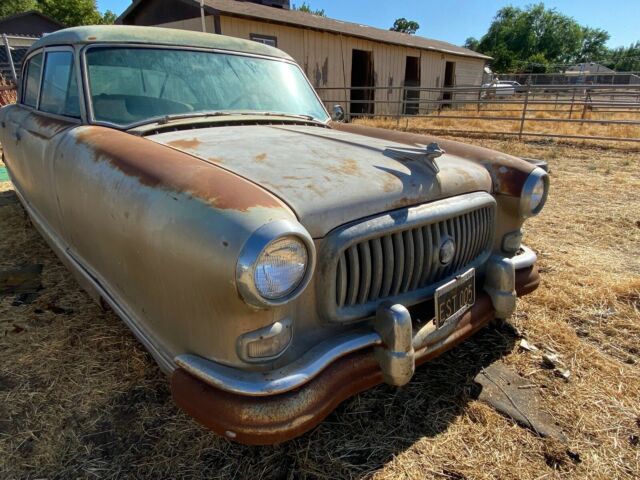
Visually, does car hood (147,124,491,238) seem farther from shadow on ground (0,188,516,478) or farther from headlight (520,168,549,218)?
shadow on ground (0,188,516,478)

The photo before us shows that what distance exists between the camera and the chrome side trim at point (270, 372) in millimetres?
1396

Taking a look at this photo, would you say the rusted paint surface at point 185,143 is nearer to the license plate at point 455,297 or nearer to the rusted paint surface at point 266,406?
the rusted paint surface at point 266,406

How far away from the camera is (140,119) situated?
7.97ft

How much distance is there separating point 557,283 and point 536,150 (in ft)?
23.4

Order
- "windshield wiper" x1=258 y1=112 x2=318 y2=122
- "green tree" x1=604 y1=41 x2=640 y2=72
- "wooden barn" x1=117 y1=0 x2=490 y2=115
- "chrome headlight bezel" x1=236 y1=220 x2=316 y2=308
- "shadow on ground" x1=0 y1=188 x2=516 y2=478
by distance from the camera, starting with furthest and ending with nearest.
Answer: "green tree" x1=604 y1=41 x2=640 y2=72 < "wooden barn" x1=117 y1=0 x2=490 y2=115 < "windshield wiper" x1=258 y1=112 x2=318 y2=122 < "shadow on ground" x1=0 y1=188 x2=516 y2=478 < "chrome headlight bezel" x1=236 y1=220 x2=316 y2=308

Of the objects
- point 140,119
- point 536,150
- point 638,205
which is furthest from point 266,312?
point 536,150

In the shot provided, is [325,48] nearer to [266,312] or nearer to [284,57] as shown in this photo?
[284,57]

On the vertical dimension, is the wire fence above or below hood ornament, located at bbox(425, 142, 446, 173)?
below

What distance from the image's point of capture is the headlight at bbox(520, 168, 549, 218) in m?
2.29

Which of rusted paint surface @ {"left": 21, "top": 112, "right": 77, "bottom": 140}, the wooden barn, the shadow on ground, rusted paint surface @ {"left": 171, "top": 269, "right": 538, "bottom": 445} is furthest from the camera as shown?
the wooden barn

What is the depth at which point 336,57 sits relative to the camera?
46.6 ft

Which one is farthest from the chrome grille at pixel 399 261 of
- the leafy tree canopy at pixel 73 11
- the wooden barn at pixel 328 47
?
the leafy tree canopy at pixel 73 11

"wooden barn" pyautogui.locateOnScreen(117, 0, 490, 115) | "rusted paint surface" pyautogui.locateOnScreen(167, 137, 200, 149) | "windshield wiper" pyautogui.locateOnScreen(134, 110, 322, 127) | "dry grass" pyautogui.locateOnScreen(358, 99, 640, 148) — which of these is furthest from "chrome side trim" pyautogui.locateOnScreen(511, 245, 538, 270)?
"dry grass" pyautogui.locateOnScreen(358, 99, 640, 148)

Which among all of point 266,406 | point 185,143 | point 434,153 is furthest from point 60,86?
point 266,406
